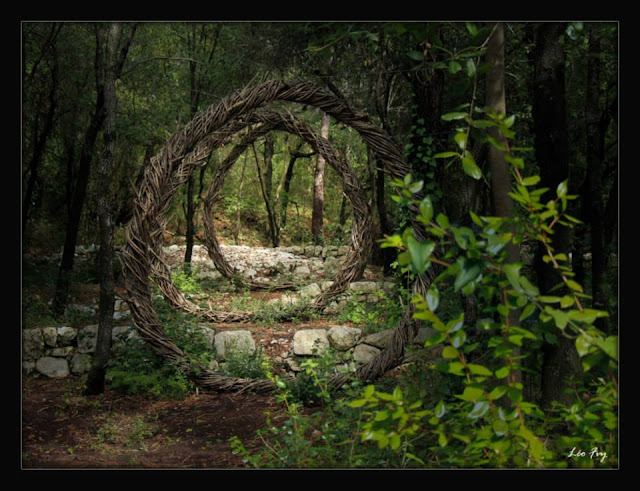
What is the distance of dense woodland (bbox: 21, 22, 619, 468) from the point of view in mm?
2143

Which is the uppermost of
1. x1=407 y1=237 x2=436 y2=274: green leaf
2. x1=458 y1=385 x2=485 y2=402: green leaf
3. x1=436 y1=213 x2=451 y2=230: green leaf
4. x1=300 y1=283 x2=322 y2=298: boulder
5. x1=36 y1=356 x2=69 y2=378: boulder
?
x1=436 y1=213 x2=451 y2=230: green leaf

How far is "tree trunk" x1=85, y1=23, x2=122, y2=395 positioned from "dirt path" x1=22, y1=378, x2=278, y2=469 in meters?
0.25

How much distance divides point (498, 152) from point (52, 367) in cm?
433

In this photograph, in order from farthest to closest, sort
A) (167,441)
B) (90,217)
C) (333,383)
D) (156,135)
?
(90,217) → (156,135) → (333,383) → (167,441)

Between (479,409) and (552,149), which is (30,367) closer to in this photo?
(479,409)

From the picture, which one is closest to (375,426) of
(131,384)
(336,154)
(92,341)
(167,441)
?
(167,441)

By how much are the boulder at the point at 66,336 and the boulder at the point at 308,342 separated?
2085mm

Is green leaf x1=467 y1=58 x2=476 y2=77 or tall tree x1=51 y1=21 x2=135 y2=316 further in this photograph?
tall tree x1=51 y1=21 x2=135 y2=316

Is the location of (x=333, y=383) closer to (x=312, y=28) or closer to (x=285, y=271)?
(x=312, y=28)

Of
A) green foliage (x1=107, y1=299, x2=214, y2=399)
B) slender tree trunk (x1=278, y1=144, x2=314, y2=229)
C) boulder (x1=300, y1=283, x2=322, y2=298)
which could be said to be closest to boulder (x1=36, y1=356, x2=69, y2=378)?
green foliage (x1=107, y1=299, x2=214, y2=399)

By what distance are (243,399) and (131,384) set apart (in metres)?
0.90

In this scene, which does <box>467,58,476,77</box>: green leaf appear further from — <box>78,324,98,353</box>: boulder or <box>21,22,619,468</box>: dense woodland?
<box>78,324,98,353</box>: boulder

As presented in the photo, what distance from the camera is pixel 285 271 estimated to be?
1030 centimetres
